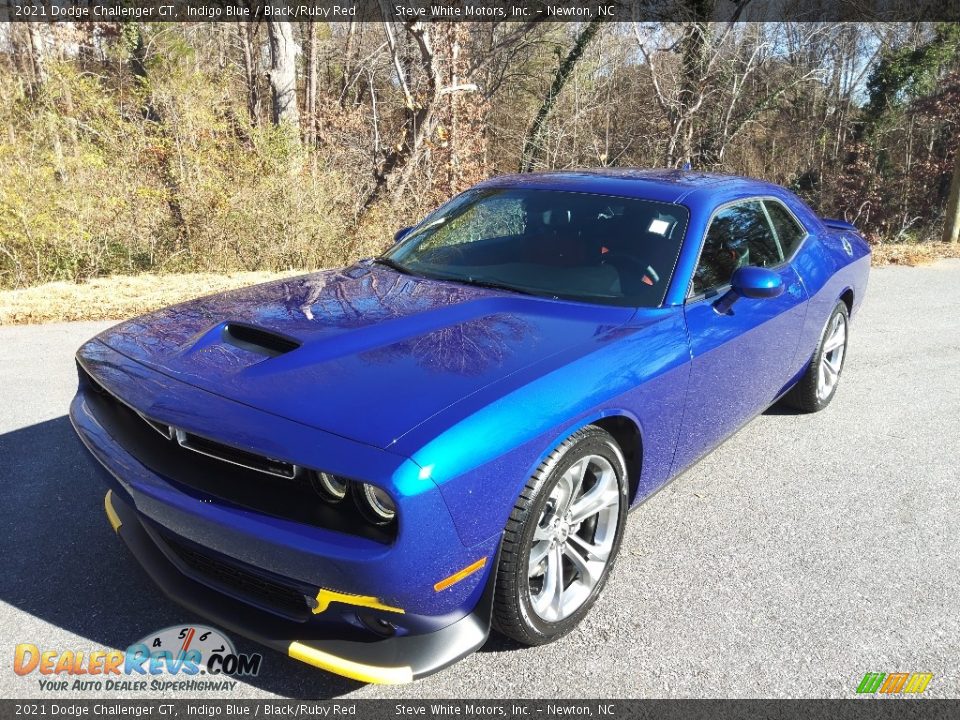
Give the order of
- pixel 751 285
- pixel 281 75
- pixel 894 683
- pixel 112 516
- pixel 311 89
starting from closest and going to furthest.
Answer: pixel 894 683 → pixel 112 516 → pixel 751 285 → pixel 281 75 → pixel 311 89

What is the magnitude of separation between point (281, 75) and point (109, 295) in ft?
21.8

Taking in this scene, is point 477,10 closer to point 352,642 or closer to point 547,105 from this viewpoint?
point 547,105

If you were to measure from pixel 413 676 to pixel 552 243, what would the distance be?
2.13m

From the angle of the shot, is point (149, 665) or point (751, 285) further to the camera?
point (751, 285)

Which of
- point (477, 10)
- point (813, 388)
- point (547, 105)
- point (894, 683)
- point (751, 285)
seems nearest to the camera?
point (894, 683)

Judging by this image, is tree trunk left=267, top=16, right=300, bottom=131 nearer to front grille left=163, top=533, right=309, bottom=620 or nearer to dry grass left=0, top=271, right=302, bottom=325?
dry grass left=0, top=271, right=302, bottom=325

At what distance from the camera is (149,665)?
8.07 ft

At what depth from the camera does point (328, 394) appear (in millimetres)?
2289

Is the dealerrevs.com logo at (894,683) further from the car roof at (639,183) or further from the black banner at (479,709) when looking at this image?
the car roof at (639,183)

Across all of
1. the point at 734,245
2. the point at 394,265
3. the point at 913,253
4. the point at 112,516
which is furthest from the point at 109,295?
the point at 913,253

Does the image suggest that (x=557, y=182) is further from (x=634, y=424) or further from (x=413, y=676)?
(x=413, y=676)

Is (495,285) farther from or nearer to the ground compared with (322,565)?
farther from the ground

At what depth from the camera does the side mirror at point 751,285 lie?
329 cm

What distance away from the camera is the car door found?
3.20 meters
